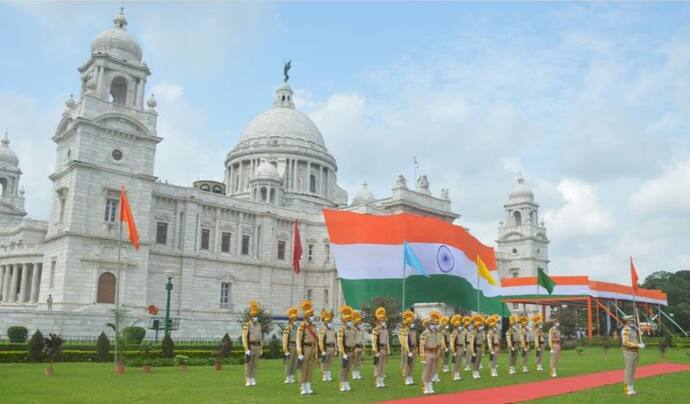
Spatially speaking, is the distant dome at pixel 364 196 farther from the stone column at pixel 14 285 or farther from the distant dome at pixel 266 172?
the stone column at pixel 14 285

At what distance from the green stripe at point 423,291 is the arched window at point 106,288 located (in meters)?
21.8

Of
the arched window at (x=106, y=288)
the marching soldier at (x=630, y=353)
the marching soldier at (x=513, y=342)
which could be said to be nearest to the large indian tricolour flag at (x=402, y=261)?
the marching soldier at (x=513, y=342)

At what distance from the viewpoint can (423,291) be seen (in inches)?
1099

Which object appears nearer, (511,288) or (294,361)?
(294,361)

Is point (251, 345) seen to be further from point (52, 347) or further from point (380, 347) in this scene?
point (52, 347)

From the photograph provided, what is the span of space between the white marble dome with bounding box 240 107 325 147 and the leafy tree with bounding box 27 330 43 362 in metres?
55.8

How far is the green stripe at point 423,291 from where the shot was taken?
2484 centimetres

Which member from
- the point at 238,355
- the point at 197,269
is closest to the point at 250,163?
the point at 197,269

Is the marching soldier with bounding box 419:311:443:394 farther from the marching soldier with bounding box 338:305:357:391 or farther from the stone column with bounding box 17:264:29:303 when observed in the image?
the stone column with bounding box 17:264:29:303

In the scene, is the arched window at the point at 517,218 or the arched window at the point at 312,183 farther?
the arched window at the point at 517,218

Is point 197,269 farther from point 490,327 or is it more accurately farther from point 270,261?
point 490,327

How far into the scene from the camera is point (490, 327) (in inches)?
915

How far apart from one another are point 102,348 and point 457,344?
1368 centimetres

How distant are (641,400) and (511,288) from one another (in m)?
42.5
